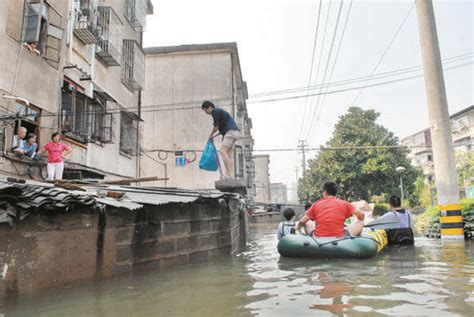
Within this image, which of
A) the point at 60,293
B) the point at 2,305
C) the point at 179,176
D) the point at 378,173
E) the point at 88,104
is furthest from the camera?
the point at 378,173

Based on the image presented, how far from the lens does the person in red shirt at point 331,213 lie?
671cm

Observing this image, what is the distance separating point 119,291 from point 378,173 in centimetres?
2570

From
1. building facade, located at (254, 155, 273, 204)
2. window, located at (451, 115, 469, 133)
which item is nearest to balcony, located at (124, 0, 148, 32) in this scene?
window, located at (451, 115, 469, 133)

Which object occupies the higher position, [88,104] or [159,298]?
[88,104]

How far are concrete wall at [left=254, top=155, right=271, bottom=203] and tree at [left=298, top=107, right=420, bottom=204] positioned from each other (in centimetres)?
2953

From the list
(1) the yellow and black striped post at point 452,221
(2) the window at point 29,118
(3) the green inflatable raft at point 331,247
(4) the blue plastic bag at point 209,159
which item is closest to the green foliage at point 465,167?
(1) the yellow and black striped post at point 452,221

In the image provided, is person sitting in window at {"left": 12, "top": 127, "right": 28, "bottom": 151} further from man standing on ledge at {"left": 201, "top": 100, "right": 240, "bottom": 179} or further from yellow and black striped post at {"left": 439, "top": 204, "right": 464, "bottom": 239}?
yellow and black striped post at {"left": 439, "top": 204, "right": 464, "bottom": 239}

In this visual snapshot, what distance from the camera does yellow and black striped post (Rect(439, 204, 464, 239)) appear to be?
891 cm

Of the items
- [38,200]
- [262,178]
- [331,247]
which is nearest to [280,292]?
[331,247]

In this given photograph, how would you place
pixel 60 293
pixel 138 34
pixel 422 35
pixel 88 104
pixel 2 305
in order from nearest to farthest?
1. pixel 2 305
2. pixel 60 293
3. pixel 422 35
4. pixel 88 104
5. pixel 138 34

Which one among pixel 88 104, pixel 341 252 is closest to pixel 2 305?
pixel 341 252

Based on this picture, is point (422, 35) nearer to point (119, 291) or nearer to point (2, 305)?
point (119, 291)

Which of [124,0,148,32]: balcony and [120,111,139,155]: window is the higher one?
[124,0,148,32]: balcony

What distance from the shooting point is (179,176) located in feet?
70.7
